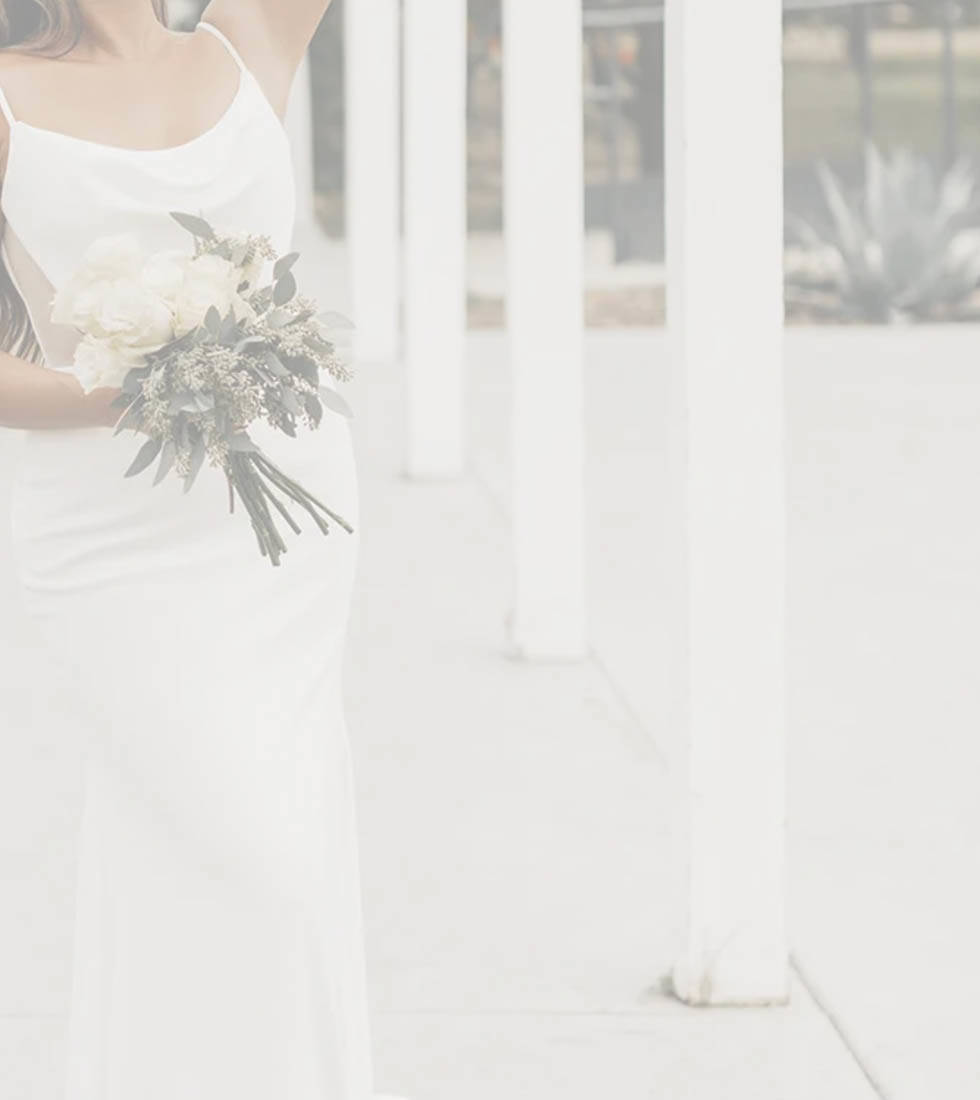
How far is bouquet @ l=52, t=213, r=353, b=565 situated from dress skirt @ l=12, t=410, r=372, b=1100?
24 centimetres

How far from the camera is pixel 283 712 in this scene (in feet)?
11.9

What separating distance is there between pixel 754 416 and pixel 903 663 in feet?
10.0

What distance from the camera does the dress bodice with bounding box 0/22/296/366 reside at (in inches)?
140

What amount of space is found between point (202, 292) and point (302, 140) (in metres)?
20.4

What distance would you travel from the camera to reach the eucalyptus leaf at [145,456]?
331 centimetres

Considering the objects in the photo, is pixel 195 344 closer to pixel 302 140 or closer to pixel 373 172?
pixel 373 172

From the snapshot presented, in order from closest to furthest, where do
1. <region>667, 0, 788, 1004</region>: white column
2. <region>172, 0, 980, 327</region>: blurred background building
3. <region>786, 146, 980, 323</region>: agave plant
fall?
<region>667, 0, 788, 1004</region>: white column → <region>786, 146, 980, 323</region>: agave plant → <region>172, 0, 980, 327</region>: blurred background building

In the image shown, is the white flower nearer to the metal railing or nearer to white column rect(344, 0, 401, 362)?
white column rect(344, 0, 401, 362)

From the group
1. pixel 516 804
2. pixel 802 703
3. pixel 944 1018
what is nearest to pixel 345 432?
pixel 944 1018

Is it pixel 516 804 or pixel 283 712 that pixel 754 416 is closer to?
pixel 283 712

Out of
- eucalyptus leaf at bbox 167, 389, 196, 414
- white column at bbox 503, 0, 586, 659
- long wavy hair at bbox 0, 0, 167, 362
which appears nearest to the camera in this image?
eucalyptus leaf at bbox 167, 389, 196, 414

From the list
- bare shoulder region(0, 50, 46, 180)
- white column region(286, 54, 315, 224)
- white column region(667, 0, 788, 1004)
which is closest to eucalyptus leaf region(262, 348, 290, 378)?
bare shoulder region(0, 50, 46, 180)

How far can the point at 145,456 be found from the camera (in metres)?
3.35

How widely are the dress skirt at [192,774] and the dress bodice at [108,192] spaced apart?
24 centimetres
